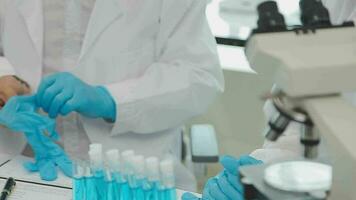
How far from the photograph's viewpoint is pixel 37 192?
3.71 ft

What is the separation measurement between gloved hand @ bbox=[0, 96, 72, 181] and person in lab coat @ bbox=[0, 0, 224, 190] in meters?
0.08

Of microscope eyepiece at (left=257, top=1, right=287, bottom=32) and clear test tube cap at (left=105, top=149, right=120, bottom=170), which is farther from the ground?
microscope eyepiece at (left=257, top=1, right=287, bottom=32)

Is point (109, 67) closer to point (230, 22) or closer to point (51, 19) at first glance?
point (51, 19)

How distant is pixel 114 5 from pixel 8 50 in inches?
12.8

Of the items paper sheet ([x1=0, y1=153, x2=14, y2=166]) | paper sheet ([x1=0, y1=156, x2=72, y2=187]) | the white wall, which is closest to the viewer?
paper sheet ([x1=0, y1=156, x2=72, y2=187])

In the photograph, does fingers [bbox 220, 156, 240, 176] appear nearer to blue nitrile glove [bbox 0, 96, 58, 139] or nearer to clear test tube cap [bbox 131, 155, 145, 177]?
clear test tube cap [bbox 131, 155, 145, 177]

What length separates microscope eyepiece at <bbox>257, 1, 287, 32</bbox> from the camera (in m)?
0.62

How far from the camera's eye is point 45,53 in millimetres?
1386

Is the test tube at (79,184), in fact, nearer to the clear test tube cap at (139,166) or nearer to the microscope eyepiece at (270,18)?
the clear test tube cap at (139,166)

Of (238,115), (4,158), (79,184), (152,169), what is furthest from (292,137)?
(238,115)

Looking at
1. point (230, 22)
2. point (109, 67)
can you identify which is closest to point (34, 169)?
point (109, 67)

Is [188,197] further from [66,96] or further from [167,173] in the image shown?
[66,96]

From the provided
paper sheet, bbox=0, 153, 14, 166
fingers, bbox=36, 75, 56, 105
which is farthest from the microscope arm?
paper sheet, bbox=0, 153, 14, 166

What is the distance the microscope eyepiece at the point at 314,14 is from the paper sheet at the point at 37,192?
0.65 m
